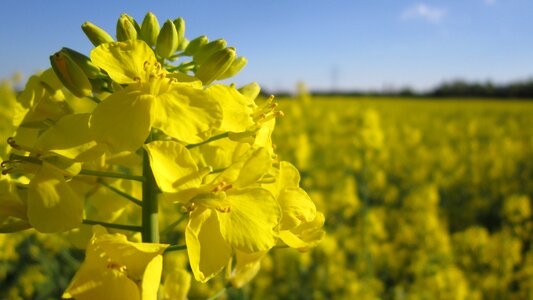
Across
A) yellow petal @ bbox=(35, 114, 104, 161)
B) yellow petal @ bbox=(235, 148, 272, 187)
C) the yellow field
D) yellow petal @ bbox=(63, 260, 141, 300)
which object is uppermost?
yellow petal @ bbox=(35, 114, 104, 161)

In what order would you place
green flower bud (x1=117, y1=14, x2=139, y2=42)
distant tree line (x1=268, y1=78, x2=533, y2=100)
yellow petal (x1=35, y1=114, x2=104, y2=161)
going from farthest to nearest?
distant tree line (x1=268, y1=78, x2=533, y2=100) → green flower bud (x1=117, y1=14, x2=139, y2=42) → yellow petal (x1=35, y1=114, x2=104, y2=161)

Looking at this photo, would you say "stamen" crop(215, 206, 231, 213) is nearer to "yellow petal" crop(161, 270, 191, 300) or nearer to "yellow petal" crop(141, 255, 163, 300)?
"yellow petal" crop(141, 255, 163, 300)

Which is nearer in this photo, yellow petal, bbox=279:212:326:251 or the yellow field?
yellow petal, bbox=279:212:326:251

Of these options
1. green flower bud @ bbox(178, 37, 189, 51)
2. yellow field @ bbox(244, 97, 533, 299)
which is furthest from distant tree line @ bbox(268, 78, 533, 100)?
green flower bud @ bbox(178, 37, 189, 51)

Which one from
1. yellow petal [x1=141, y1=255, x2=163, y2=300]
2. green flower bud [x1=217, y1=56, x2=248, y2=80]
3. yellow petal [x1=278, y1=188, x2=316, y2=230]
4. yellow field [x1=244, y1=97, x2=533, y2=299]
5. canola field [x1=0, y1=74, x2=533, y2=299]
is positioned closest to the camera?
yellow petal [x1=141, y1=255, x2=163, y2=300]

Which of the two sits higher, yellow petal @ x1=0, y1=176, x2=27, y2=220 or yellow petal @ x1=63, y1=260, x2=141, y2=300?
yellow petal @ x1=0, y1=176, x2=27, y2=220

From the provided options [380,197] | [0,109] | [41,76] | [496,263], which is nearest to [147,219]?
[41,76]
